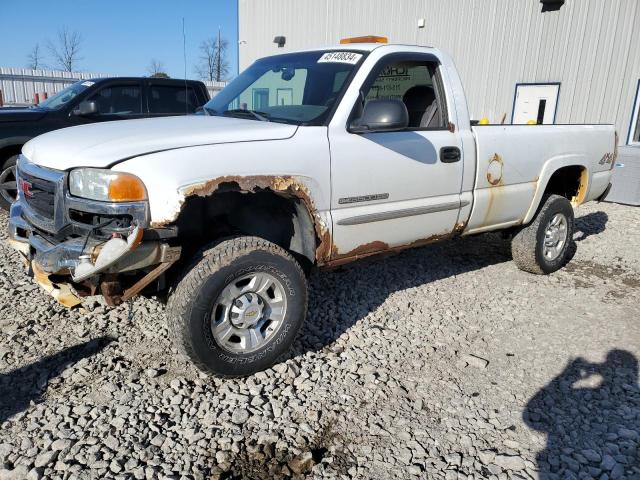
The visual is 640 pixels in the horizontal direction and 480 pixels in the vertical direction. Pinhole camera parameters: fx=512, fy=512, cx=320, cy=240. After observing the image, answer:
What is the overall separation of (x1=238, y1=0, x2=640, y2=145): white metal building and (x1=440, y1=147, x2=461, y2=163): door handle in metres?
8.46

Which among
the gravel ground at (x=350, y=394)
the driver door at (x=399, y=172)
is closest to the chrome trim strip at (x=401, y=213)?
the driver door at (x=399, y=172)

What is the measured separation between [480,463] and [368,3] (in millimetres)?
14931

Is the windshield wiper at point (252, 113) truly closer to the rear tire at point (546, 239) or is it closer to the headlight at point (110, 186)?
the headlight at point (110, 186)

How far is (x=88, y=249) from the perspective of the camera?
2637 millimetres

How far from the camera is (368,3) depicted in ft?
49.4

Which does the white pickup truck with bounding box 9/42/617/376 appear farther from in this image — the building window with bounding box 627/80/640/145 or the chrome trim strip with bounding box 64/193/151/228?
the building window with bounding box 627/80/640/145

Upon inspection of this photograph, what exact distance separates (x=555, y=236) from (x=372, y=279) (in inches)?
79.0

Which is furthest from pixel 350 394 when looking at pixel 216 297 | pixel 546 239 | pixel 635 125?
pixel 635 125

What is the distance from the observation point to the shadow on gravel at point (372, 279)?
3939 millimetres

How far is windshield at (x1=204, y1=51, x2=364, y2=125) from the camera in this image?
351 cm

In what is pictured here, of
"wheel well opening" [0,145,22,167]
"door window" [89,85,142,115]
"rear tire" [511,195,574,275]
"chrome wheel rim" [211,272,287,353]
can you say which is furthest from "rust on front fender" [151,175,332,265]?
"door window" [89,85,142,115]

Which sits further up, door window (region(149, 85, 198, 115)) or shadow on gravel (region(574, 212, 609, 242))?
door window (region(149, 85, 198, 115))

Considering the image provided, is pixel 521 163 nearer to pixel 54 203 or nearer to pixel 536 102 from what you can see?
pixel 54 203

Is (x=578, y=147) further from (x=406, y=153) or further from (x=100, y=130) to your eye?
(x=100, y=130)
